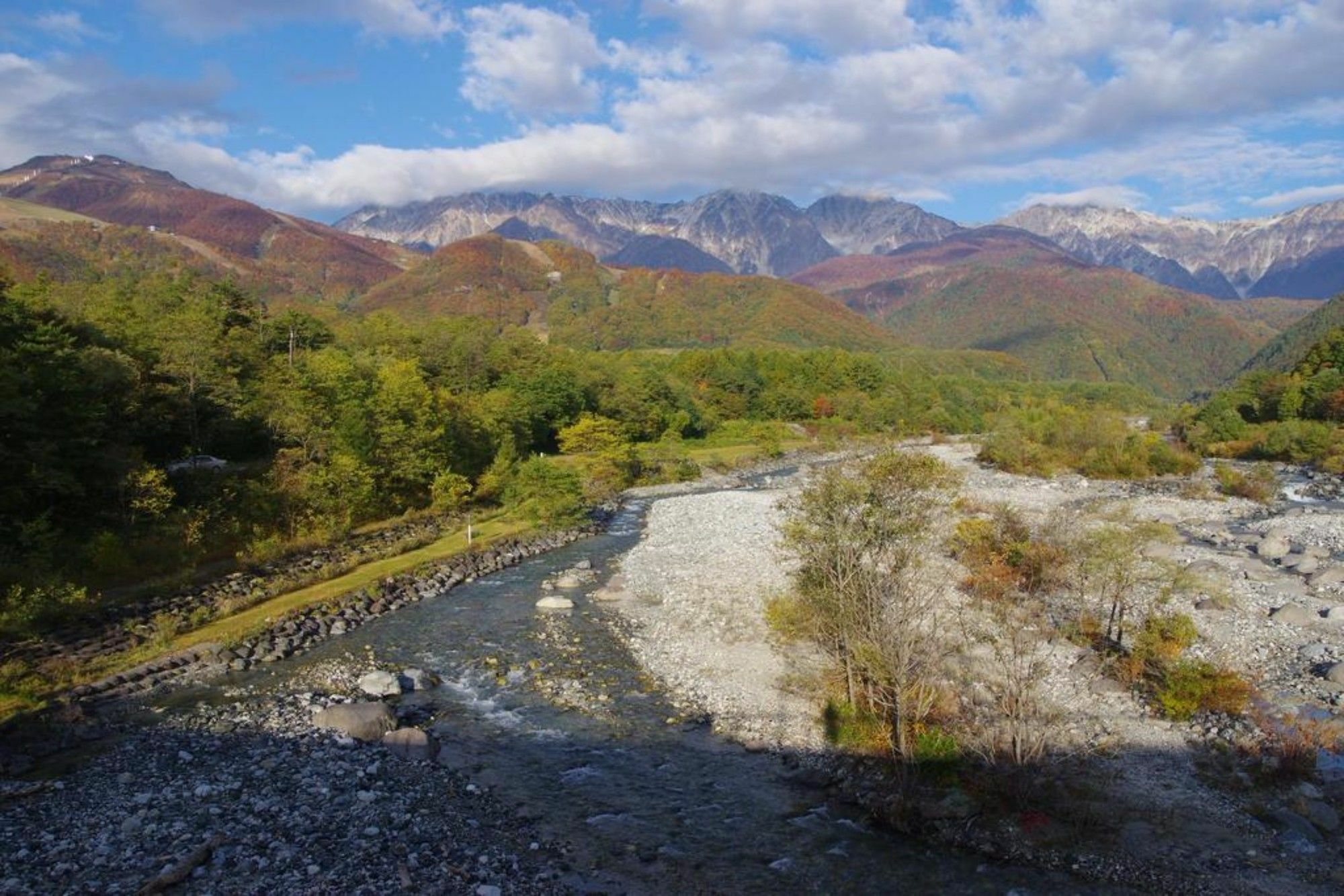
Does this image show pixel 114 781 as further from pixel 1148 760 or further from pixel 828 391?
pixel 828 391

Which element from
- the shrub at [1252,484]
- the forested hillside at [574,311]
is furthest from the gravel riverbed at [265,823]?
the forested hillside at [574,311]

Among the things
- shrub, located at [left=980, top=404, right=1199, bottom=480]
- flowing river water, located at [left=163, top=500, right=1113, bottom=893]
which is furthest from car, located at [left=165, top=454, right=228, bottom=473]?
shrub, located at [left=980, top=404, right=1199, bottom=480]

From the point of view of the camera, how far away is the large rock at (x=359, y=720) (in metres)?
16.3

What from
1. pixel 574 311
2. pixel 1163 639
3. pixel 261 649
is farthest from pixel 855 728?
pixel 574 311

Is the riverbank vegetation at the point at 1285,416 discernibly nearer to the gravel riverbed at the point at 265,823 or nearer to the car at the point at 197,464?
the gravel riverbed at the point at 265,823

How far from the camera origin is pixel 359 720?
1647cm

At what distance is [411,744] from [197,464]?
78.9 feet

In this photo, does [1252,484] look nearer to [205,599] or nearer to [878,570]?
[878,570]

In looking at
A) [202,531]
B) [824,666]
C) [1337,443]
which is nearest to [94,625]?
[202,531]

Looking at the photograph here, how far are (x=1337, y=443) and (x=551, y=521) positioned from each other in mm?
61450

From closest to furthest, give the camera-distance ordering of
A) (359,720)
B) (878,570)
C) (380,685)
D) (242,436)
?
(878,570) < (359,720) < (380,685) < (242,436)

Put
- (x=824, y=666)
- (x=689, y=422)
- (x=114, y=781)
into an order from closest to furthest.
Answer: (x=114, y=781) → (x=824, y=666) → (x=689, y=422)

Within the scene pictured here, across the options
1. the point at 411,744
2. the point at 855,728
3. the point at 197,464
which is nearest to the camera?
the point at 855,728

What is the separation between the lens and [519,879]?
11.5 metres
